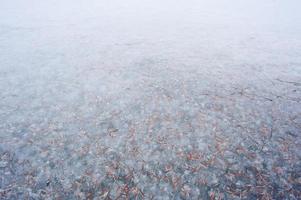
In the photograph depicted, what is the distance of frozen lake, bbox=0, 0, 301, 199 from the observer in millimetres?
3916

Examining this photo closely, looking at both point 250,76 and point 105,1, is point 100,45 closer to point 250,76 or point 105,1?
point 250,76

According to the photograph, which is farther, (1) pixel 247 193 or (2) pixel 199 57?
(2) pixel 199 57

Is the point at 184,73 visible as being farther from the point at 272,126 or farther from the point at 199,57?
the point at 272,126

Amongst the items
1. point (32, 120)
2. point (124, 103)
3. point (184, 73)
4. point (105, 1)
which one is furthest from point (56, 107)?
point (105, 1)

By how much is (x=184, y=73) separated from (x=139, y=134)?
11.6 feet

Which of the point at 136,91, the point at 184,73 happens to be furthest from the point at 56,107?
the point at 184,73

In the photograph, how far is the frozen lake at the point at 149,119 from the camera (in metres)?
3.92

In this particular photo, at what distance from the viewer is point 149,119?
18.2 feet

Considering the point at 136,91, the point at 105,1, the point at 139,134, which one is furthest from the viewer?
the point at 105,1

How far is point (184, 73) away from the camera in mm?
7859

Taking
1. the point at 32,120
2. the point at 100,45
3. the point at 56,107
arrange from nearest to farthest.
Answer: the point at 32,120 → the point at 56,107 → the point at 100,45

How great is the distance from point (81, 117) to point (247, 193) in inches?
156

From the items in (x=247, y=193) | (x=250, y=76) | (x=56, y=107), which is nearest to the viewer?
(x=247, y=193)

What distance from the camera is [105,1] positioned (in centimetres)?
2717
